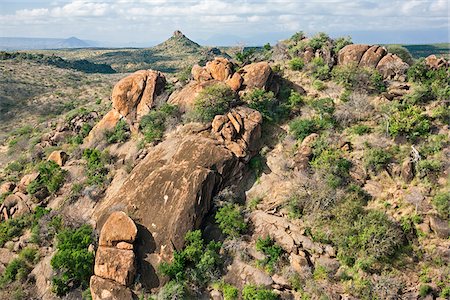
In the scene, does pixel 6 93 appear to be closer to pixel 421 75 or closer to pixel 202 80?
pixel 202 80

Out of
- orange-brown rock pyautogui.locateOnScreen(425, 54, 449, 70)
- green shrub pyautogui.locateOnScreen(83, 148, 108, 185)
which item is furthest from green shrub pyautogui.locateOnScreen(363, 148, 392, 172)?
green shrub pyautogui.locateOnScreen(83, 148, 108, 185)

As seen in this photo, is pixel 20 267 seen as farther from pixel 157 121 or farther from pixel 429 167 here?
pixel 429 167

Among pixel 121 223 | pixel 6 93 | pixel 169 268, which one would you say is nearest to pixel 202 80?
pixel 121 223

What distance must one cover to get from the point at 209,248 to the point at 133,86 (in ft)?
57.7

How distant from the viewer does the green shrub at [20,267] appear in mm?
21375

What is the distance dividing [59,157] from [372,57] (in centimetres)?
2777

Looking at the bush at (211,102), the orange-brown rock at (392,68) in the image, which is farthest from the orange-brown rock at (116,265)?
the orange-brown rock at (392,68)

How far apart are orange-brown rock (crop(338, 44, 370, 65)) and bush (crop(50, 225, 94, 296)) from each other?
80.6ft

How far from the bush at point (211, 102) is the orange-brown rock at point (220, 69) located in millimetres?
3329

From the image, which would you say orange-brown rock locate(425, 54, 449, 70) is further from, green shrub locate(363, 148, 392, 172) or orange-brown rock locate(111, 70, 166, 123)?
orange-brown rock locate(111, 70, 166, 123)

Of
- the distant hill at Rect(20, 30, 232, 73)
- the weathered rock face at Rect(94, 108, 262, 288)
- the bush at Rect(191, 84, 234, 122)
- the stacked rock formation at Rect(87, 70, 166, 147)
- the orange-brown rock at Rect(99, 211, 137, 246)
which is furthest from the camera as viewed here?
the distant hill at Rect(20, 30, 232, 73)

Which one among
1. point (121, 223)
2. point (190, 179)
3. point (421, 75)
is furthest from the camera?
point (421, 75)

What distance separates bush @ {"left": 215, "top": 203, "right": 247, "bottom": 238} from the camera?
20.6m

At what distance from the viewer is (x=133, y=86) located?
103 feet
